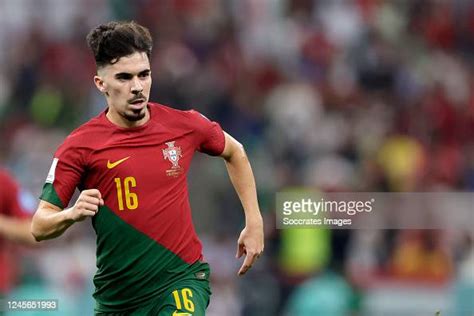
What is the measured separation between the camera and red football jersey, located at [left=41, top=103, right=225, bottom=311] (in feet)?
20.2

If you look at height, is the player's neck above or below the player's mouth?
below

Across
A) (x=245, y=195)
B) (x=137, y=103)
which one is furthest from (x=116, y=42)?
(x=245, y=195)

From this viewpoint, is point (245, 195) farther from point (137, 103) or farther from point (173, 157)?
point (137, 103)

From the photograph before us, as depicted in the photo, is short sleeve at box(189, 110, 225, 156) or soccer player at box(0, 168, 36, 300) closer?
short sleeve at box(189, 110, 225, 156)

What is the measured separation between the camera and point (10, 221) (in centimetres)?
683

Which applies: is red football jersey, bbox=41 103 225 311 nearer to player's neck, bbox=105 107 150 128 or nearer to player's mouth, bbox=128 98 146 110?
player's neck, bbox=105 107 150 128

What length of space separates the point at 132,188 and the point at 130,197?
0.05m

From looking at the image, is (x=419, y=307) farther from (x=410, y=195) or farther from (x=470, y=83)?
(x=470, y=83)

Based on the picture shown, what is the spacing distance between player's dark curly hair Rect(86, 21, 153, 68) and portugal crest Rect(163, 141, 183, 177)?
19.4 inches

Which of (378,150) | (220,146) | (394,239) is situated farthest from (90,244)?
(220,146)

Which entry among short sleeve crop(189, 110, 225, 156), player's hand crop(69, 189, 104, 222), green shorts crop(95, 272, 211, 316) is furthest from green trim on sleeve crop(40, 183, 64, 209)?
short sleeve crop(189, 110, 225, 156)

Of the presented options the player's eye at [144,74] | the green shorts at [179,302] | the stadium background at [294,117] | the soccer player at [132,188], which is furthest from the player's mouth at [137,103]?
the stadium background at [294,117]

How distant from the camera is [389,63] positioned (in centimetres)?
1498

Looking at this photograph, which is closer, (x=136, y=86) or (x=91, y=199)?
(x=91, y=199)
